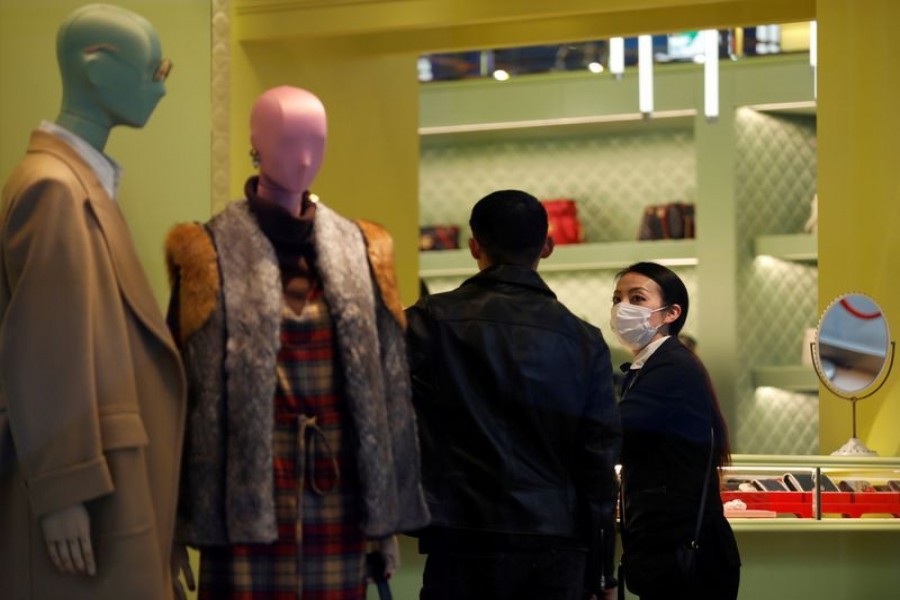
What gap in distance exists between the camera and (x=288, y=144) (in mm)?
2420

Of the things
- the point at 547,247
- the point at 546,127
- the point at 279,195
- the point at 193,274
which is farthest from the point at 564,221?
the point at 193,274

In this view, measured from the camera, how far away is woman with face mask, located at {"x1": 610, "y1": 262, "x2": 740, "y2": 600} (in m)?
3.13

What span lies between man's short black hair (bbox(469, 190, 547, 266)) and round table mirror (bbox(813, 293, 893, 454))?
1.18 m

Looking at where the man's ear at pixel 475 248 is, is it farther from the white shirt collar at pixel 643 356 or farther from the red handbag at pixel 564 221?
the white shirt collar at pixel 643 356

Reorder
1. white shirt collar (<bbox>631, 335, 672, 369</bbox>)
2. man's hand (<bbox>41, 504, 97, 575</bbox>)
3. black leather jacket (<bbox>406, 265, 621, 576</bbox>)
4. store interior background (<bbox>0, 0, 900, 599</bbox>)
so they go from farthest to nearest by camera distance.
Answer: white shirt collar (<bbox>631, 335, 672, 369</bbox>), store interior background (<bbox>0, 0, 900, 599</bbox>), black leather jacket (<bbox>406, 265, 621, 576</bbox>), man's hand (<bbox>41, 504, 97, 575</bbox>)

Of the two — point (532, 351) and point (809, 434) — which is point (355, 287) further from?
point (809, 434)

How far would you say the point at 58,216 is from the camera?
227 cm

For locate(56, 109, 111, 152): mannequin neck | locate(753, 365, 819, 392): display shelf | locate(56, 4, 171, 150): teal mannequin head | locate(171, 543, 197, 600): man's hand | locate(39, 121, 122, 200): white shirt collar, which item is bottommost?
locate(171, 543, 197, 600): man's hand

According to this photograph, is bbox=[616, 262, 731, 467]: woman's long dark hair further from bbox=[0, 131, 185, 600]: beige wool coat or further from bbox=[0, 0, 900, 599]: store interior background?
bbox=[0, 131, 185, 600]: beige wool coat

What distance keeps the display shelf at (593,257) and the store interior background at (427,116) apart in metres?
0.07

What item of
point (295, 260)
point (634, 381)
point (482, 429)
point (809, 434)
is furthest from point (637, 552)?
point (295, 260)

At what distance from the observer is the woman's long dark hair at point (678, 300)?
10.8 feet

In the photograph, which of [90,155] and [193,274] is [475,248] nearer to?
[193,274]

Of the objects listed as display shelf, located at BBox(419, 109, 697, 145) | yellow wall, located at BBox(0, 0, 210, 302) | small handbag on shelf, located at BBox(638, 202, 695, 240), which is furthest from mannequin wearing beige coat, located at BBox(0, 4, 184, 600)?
small handbag on shelf, located at BBox(638, 202, 695, 240)
